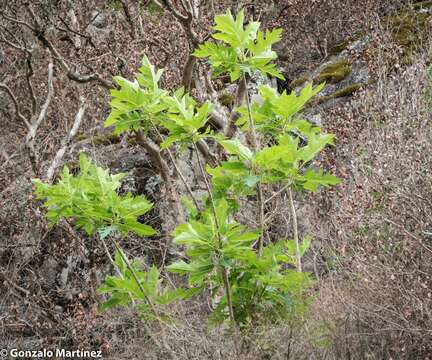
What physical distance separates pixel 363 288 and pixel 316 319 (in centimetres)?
35

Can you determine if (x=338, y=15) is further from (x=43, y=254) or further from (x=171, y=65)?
(x=43, y=254)

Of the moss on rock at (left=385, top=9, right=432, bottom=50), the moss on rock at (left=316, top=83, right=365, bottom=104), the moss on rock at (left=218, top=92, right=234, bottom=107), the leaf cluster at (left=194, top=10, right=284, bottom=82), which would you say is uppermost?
the leaf cluster at (left=194, top=10, right=284, bottom=82)

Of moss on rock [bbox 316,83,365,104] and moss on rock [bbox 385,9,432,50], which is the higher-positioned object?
moss on rock [bbox 385,9,432,50]

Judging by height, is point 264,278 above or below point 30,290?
above

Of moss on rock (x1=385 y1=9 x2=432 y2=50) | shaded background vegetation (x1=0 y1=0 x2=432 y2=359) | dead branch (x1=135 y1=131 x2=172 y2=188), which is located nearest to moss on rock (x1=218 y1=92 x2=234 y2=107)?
shaded background vegetation (x1=0 y1=0 x2=432 y2=359)

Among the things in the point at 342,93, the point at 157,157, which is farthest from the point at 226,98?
the point at 157,157

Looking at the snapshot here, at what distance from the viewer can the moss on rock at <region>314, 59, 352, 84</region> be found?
7859mm

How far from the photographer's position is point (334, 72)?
8.00m

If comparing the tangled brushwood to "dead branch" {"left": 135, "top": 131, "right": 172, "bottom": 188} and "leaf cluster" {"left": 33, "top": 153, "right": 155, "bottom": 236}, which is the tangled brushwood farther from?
"dead branch" {"left": 135, "top": 131, "right": 172, "bottom": 188}

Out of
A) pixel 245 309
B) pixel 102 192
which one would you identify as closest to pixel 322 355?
pixel 245 309

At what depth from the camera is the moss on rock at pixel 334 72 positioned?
7.86 meters

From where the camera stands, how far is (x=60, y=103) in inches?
278

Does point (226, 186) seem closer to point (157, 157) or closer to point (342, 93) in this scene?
point (157, 157)

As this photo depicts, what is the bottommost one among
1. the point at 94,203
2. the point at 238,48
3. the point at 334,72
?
the point at 334,72
